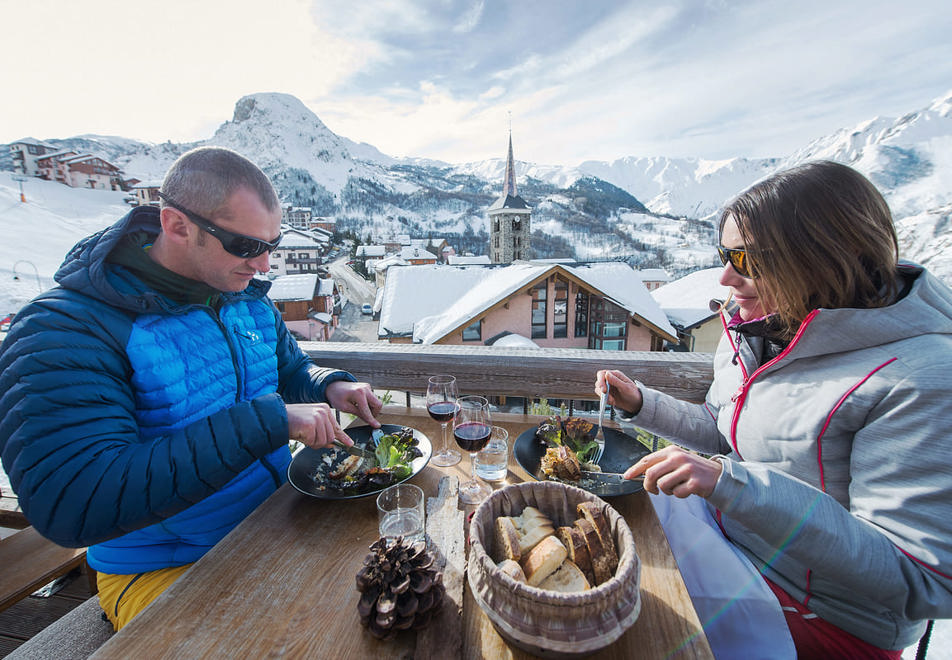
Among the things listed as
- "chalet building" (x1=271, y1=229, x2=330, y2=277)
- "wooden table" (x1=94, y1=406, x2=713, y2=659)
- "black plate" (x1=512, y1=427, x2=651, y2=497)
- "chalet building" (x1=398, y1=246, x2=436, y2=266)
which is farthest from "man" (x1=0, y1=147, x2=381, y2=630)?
"chalet building" (x1=398, y1=246, x2=436, y2=266)

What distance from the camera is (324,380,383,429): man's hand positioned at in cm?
200

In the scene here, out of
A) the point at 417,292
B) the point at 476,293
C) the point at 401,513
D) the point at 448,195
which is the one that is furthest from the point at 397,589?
the point at 448,195

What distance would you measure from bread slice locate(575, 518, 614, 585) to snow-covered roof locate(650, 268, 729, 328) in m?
21.7

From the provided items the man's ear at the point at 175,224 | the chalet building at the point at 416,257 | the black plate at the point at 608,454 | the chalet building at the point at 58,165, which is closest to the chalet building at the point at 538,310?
the black plate at the point at 608,454

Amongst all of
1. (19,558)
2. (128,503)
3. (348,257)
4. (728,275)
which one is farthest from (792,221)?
(348,257)

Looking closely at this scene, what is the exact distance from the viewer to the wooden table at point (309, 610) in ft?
3.17

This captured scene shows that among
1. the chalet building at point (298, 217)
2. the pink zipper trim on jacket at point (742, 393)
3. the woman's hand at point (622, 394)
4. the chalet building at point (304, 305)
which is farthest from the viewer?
the chalet building at point (298, 217)

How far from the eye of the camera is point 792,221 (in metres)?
1.44

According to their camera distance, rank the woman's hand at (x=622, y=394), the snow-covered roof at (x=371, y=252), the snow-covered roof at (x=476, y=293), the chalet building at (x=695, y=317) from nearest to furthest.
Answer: the woman's hand at (x=622, y=394)
the snow-covered roof at (x=476, y=293)
the chalet building at (x=695, y=317)
the snow-covered roof at (x=371, y=252)

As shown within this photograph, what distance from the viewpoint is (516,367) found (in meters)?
2.52

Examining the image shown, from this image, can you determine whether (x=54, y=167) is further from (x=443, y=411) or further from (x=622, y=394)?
(x=622, y=394)

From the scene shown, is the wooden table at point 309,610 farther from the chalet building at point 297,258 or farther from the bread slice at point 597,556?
the chalet building at point 297,258

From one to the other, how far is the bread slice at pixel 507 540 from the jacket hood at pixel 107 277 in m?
1.51

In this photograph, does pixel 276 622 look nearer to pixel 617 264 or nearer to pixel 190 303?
pixel 190 303
